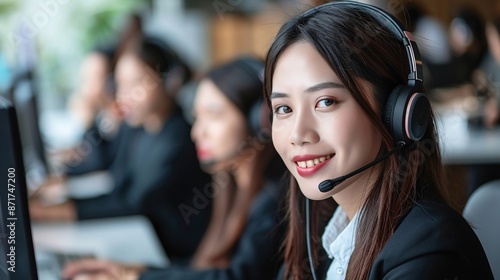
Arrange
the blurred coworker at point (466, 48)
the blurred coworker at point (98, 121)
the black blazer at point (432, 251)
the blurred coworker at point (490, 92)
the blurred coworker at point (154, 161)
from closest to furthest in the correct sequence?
the black blazer at point (432, 251), the blurred coworker at point (154, 161), the blurred coworker at point (490, 92), the blurred coworker at point (98, 121), the blurred coworker at point (466, 48)

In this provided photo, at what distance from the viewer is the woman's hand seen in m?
1.68

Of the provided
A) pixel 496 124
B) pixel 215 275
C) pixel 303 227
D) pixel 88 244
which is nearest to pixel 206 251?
pixel 215 275

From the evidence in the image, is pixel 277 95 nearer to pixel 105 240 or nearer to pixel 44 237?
pixel 105 240

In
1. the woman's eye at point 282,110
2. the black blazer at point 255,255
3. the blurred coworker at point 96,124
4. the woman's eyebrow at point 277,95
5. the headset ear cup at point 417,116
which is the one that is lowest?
the blurred coworker at point 96,124

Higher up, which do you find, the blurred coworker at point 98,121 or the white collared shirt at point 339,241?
the white collared shirt at point 339,241

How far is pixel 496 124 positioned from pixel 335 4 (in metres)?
2.71

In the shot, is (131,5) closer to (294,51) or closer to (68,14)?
(68,14)

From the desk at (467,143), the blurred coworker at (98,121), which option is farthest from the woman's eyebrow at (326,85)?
the blurred coworker at (98,121)

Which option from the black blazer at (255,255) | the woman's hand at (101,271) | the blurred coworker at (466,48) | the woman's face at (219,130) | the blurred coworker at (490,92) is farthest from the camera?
the blurred coworker at (466,48)

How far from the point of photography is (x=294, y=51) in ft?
3.11

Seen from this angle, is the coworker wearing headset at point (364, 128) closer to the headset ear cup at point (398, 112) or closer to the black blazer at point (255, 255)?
the headset ear cup at point (398, 112)

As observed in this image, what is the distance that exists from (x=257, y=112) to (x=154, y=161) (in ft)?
2.96

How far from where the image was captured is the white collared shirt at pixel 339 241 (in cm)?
99

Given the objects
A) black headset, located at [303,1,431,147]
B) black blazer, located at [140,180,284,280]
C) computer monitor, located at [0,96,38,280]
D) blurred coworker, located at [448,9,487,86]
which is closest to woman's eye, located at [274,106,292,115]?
black headset, located at [303,1,431,147]
